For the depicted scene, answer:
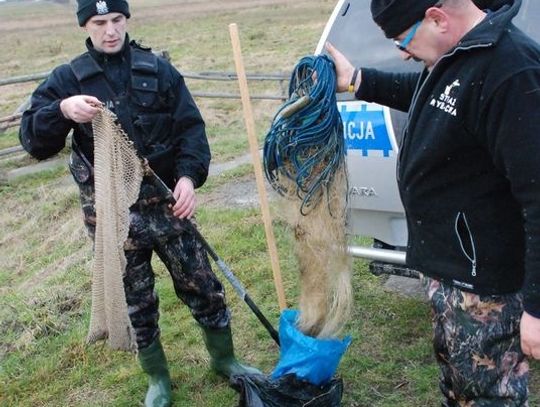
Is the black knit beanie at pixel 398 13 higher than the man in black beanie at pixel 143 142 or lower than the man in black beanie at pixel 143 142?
higher

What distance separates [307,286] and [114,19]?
1478 millimetres

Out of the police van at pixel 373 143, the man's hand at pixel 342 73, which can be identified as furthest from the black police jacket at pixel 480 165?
the police van at pixel 373 143

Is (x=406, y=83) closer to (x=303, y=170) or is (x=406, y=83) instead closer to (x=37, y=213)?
(x=303, y=170)

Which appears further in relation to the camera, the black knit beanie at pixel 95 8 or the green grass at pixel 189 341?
the green grass at pixel 189 341

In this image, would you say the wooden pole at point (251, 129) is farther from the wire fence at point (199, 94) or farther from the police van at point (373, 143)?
the wire fence at point (199, 94)

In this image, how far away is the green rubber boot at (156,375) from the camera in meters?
3.39

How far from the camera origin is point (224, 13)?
39.5m

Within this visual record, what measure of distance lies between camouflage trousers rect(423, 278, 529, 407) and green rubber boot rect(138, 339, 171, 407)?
175 centimetres

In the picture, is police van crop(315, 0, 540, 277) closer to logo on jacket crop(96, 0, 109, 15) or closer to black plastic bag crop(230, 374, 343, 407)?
black plastic bag crop(230, 374, 343, 407)

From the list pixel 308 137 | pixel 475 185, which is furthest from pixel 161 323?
pixel 475 185

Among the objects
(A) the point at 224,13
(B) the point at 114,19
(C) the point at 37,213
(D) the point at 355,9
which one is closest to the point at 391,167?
(D) the point at 355,9

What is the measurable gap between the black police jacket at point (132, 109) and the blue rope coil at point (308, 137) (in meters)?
0.59

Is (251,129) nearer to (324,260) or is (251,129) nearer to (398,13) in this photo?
(324,260)

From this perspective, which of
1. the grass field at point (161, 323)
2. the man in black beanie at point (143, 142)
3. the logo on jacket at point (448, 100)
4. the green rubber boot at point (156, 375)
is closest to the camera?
the logo on jacket at point (448, 100)
